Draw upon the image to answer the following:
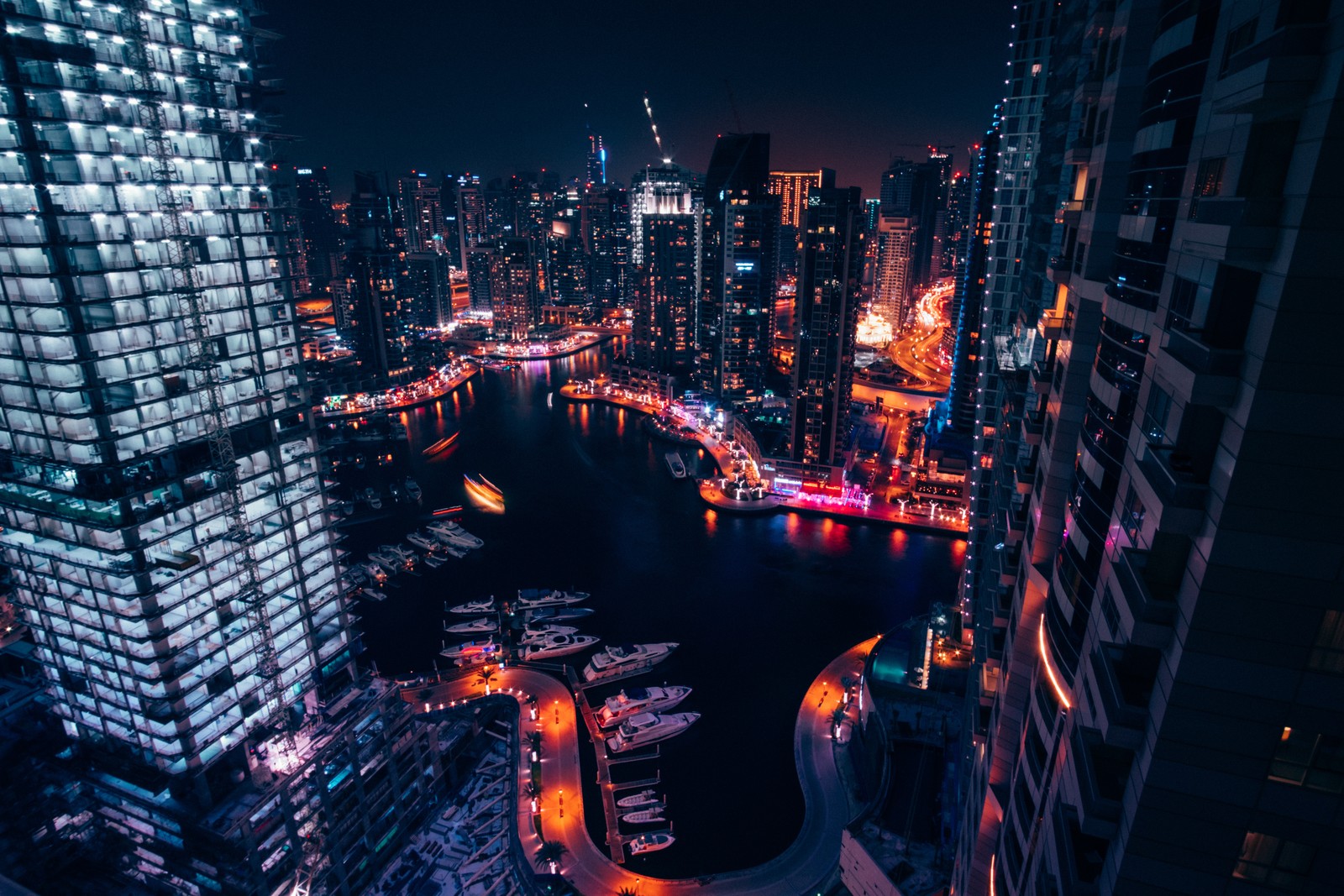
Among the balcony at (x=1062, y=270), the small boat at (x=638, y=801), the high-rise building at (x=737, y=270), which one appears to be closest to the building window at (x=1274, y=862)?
the balcony at (x=1062, y=270)

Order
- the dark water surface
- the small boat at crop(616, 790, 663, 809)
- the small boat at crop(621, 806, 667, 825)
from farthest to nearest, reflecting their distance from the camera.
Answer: the dark water surface → the small boat at crop(616, 790, 663, 809) → the small boat at crop(621, 806, 667, 825)

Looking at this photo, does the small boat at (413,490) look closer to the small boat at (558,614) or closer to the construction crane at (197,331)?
the small boat at (558,614)

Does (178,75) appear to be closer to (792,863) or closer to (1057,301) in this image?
(1057,301)

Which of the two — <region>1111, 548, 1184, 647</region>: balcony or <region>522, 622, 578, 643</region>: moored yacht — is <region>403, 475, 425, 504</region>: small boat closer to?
<region>522, 622, 578, 643</region>: moored yacht

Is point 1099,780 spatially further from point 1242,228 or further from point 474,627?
point 474,627

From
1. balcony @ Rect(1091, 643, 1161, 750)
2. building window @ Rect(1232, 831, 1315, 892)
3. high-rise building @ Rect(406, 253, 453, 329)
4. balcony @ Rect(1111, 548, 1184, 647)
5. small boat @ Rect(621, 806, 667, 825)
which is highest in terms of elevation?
balcony @ Rect(1111, 548, 1184, 647)

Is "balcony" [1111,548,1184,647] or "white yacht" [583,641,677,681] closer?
"balcony" [1111,548,1184,647]

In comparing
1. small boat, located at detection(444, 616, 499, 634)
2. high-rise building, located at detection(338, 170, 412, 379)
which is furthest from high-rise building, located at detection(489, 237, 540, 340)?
small boat, located at detection(444, 616, 499, 634)
